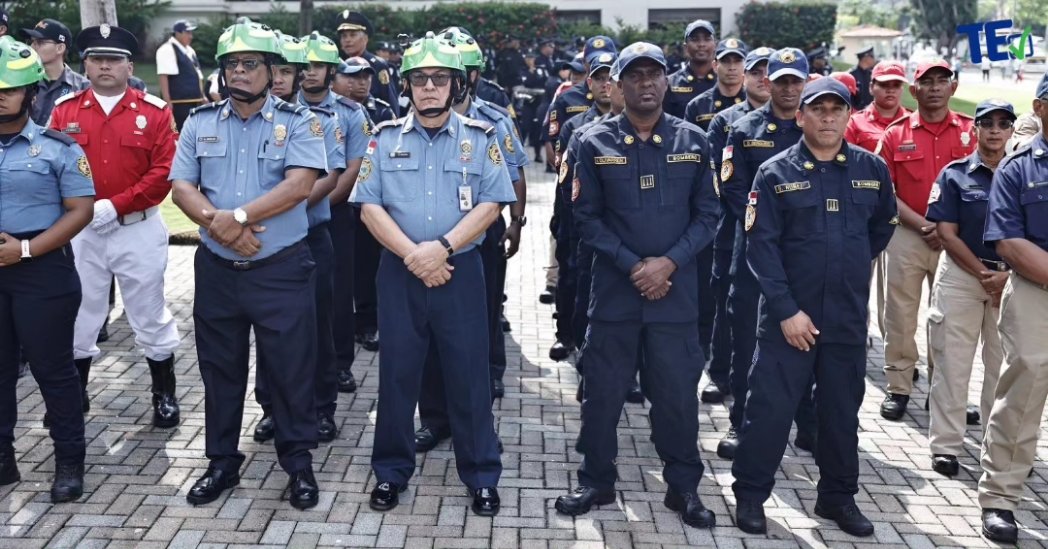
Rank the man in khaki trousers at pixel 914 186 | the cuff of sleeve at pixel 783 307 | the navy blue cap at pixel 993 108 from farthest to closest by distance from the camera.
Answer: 1. the man in khaki trousers at pixel 914 186
2. the navy blue cap at pixel 993 108
3. the cuff of sleeve at pixel 783 307

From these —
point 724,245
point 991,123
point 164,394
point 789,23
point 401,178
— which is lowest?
point 164,394

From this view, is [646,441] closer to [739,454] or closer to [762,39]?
[739,454]

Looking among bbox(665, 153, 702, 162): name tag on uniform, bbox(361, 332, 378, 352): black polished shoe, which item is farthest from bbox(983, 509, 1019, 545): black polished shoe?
bbox(361, 332, 378, 352): black polished shoe

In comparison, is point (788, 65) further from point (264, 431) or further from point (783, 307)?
point (264, 431)

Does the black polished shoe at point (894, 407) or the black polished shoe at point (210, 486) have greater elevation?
the black polished shoe at point (210, 486)

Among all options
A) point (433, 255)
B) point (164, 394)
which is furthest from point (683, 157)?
point (164, 394)

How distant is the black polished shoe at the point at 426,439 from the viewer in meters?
5.44

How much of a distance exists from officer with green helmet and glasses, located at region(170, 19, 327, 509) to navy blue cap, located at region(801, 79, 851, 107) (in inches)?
89.0

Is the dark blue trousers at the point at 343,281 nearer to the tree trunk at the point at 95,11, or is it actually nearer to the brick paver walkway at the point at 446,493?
the brick paver walkway at the point at 446,493

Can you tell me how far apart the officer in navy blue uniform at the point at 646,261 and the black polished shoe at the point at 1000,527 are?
1.23 meters

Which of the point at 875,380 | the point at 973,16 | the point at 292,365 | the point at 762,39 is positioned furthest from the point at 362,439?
the point at 973,16

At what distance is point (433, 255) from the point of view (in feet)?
14.6

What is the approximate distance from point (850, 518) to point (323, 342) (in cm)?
291

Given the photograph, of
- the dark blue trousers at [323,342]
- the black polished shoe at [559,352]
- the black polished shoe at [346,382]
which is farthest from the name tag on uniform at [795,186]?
the black polished shoe at [346,382]
